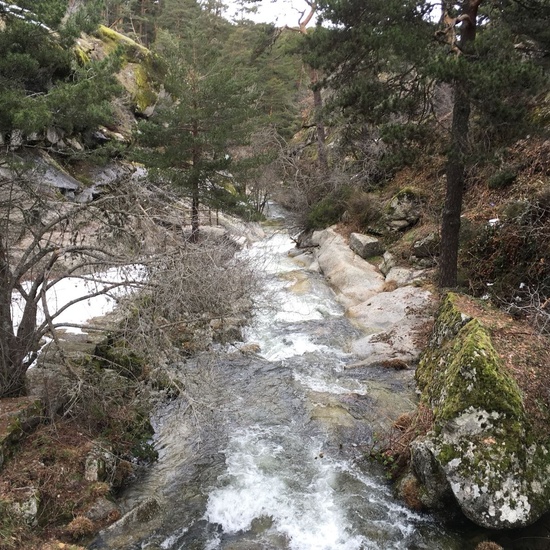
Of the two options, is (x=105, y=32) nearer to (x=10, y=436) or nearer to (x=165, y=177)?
(x=165, y=177)

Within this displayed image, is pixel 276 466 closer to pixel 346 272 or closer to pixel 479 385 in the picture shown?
pixel 479 385

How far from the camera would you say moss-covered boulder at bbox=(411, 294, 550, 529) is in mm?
4879

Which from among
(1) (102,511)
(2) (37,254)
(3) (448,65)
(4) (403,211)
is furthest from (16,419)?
(4) (403,211)

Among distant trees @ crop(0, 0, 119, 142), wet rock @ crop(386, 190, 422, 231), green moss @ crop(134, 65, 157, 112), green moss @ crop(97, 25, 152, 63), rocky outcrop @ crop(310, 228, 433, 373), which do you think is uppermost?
green moss @ crop(97, 25, 152, 63)

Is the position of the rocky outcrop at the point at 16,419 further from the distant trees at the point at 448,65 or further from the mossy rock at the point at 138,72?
the mossy rock at the point at 138,72

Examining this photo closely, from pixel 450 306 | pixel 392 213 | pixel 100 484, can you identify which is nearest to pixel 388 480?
pixel 450 306

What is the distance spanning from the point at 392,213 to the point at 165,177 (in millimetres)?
8139

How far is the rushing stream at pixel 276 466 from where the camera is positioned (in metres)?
5.40

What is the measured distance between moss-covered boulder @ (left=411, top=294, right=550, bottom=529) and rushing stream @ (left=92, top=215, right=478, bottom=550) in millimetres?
577

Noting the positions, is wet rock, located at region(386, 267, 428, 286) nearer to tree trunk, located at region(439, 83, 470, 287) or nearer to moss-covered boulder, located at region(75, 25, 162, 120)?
tree trunk, located at region(439, 83, 470, 287)

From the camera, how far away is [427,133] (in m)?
8.73

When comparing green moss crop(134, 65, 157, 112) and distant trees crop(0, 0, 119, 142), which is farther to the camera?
green moss crop(134, 65, 157, 112)

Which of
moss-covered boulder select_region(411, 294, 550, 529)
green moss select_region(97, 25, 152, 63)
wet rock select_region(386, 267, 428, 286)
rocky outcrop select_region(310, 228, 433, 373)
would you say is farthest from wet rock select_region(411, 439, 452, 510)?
green moss select_region(97, 25, 152, 63)

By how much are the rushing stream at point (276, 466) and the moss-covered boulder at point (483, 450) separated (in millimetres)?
577
